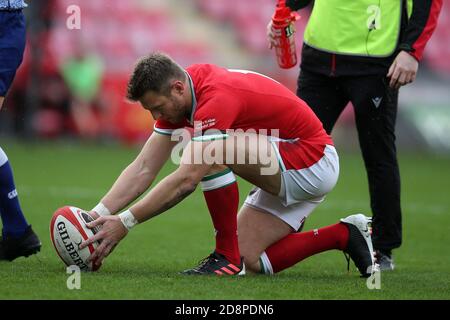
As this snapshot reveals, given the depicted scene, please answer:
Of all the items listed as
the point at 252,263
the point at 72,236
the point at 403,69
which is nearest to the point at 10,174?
the point at 72,236

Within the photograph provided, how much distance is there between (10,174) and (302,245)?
1.71 meters

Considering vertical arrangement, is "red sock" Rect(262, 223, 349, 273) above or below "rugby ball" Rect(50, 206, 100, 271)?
below

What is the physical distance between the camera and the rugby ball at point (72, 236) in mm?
4484

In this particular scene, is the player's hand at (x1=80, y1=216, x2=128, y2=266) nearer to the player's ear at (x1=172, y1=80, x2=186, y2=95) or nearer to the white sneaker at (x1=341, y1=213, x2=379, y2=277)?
the player's ear at (x1=172, y1=80, x2=186, y2=95)

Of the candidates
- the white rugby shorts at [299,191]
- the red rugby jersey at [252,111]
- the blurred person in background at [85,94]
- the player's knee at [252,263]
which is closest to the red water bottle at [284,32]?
the red rugby jersey at [252,111]

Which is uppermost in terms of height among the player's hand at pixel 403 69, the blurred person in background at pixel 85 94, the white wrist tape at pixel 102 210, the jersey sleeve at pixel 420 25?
the jersey sleeve at pixel 420 25

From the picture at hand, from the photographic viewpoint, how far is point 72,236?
449 cm

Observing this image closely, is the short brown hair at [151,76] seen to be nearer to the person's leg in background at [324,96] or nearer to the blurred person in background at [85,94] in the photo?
the person's leg in background at [324,96]

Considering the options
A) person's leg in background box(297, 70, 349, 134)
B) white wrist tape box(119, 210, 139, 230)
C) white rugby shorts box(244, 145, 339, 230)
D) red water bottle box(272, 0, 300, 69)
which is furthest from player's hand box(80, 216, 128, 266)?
red water bottle box(272, 0, 300, 69)

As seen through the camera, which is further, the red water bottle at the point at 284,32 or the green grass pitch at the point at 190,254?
the red water bottle at the point at 284,32

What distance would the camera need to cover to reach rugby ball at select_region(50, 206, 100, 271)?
14.7 feet

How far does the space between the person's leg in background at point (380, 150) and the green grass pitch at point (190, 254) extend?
0.22 metres

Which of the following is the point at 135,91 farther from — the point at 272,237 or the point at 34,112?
the point at 34,112

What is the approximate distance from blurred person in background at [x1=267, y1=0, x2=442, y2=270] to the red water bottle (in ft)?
0.67
